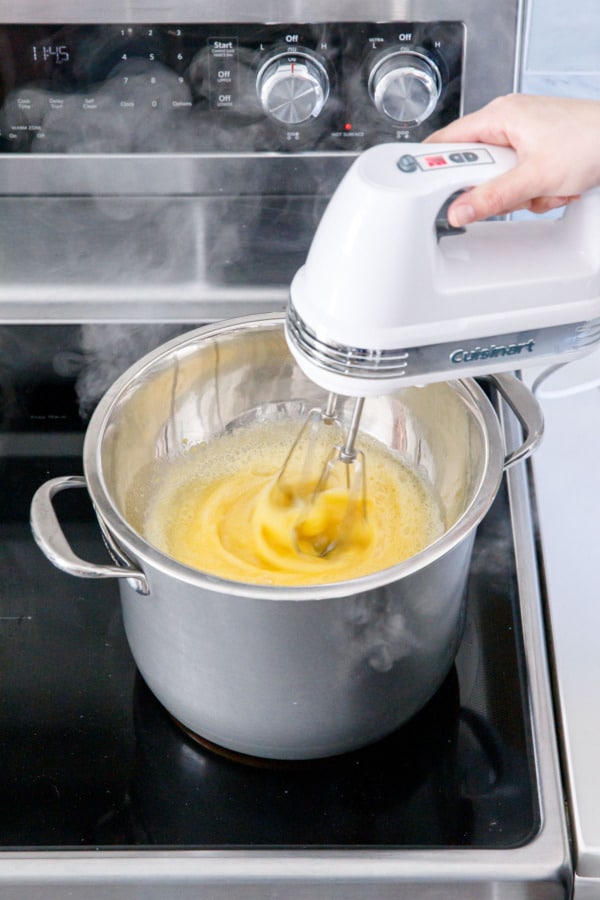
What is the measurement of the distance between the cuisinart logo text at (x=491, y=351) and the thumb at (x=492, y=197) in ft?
0.26

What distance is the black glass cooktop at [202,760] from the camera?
68cm

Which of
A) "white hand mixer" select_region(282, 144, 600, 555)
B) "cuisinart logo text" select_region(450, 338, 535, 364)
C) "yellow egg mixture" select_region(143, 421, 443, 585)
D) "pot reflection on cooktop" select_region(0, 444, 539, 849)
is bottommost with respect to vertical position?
"pot reflection on cooktop" select_region(0, 444, 539, 849)

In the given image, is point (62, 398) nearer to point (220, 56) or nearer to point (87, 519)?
point (87, 519)

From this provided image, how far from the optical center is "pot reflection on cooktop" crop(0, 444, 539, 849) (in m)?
0.68

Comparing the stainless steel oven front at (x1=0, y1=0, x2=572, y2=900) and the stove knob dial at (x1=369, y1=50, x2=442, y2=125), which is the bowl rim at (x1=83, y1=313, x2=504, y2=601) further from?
the stove knob dial at (x1=369, y1=50, x2=442, y2=125)

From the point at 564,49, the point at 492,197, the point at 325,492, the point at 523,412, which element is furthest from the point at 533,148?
the point at 564,49

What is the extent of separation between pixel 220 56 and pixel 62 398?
377 millimetres

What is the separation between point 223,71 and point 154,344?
0.27 metres

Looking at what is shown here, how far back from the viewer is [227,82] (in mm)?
867

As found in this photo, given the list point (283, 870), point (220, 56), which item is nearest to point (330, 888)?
point (283, 870)

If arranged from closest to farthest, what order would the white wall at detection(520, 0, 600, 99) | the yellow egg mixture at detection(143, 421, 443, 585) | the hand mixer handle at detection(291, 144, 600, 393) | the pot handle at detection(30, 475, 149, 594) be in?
1. the hand mixer handle at detection(291, 144, 600, 393)
2. the pot handle at detection(30, 475, 149, 594)
3. the yellow egg mixture at detection(143, 421, 443, 585)
4. the white wall at detection(520, 0, 600, 99)

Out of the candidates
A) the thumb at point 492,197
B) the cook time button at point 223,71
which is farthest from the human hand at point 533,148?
the cook time button at point 223,71

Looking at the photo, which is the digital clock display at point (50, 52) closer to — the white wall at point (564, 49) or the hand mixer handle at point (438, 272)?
the hand mixer handle at point (438, 272)

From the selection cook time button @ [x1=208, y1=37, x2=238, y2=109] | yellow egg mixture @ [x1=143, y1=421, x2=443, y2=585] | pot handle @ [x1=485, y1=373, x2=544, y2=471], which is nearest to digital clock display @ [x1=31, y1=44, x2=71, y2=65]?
cook time button @ [x1=208, y1=37, x2=238, y2=109]
